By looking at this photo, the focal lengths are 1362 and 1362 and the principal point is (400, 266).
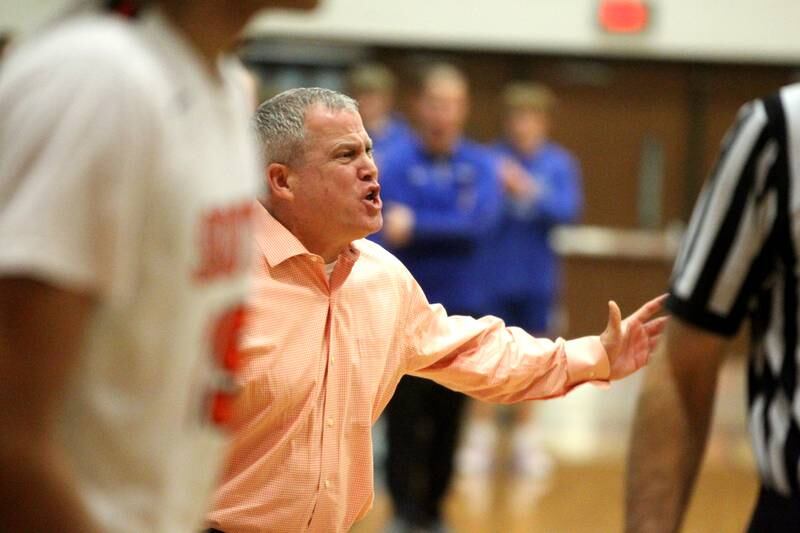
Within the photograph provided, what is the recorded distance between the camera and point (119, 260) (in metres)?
1.41

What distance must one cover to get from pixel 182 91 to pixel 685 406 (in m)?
1.16

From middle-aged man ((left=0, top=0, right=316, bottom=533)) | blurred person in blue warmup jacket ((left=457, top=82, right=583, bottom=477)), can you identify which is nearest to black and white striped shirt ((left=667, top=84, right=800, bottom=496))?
middle-aged man ((left=0, top=0, right=316, bottom=533))

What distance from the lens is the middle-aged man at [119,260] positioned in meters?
1.36

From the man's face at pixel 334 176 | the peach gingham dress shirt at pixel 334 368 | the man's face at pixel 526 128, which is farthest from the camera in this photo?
the man's face at pixel 526 128

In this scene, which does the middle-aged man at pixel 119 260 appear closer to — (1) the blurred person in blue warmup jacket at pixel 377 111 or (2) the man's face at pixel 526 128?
(1) the blurred person in blue warmup jacket at pixel 377 111

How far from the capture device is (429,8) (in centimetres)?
1270

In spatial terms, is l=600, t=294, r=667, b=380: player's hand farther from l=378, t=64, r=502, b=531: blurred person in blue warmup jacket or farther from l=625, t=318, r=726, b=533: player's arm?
l=378, t=64, r=502, b=531: blurred person in blue warmup jacket

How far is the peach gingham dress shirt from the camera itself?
9.22 feet

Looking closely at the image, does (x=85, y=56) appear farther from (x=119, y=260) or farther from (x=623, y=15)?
(x=623, y=15)

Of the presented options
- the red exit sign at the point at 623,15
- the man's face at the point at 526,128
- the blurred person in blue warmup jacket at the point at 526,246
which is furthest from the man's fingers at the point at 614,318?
the red exit sign at the point at 623,15

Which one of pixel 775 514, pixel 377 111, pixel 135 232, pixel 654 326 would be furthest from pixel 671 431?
pixel 377 111

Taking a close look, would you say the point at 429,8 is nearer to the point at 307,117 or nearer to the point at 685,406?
the point at 307,117

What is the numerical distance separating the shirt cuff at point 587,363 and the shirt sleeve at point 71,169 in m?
1.79

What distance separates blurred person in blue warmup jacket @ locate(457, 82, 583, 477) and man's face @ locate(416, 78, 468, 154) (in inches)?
50.4
